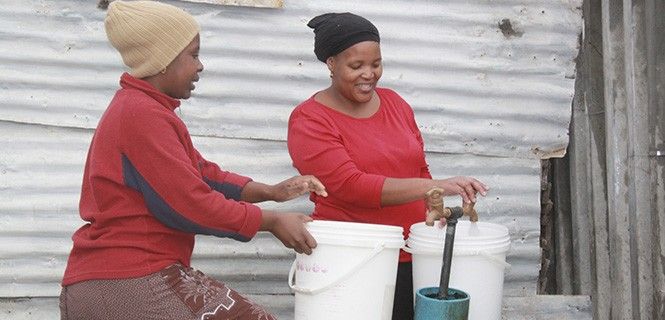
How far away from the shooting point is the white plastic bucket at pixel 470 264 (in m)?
4.04

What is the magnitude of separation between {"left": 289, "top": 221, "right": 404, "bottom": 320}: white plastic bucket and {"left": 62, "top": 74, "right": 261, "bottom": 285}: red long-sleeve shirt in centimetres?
49

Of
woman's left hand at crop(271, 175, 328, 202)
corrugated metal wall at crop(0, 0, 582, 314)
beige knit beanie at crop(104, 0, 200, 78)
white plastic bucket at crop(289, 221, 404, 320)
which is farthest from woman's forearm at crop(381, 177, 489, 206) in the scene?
corrugated metal wall at crop(0, 0, 582, 314)

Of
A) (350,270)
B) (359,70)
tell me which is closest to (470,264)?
(350,270)

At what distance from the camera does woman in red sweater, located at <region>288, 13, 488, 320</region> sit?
3.96 m

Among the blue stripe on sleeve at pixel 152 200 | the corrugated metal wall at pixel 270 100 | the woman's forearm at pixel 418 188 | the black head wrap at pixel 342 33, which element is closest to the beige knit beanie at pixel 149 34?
the blue stripe on sleeve at pixel 152 200

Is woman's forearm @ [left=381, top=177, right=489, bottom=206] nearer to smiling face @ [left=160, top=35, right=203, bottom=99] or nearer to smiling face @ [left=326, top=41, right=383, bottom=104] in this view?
smiling face @ [left=326, top=41, right=383, bottom=104]

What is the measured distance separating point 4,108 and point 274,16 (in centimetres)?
138

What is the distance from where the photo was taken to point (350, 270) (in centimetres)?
381

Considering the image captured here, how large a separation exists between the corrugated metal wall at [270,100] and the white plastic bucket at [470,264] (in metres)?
1.32

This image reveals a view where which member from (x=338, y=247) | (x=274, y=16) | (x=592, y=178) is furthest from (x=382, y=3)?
(x=338, y=247)

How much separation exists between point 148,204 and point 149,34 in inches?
22.2

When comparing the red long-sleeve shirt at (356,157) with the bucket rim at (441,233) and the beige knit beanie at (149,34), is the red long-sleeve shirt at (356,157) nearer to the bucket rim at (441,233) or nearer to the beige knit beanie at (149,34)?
the bucket rim at (441,233)

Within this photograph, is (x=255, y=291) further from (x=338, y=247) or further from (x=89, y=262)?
(x=89, y=262)

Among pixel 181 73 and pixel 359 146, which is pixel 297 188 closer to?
pixel 359 146
